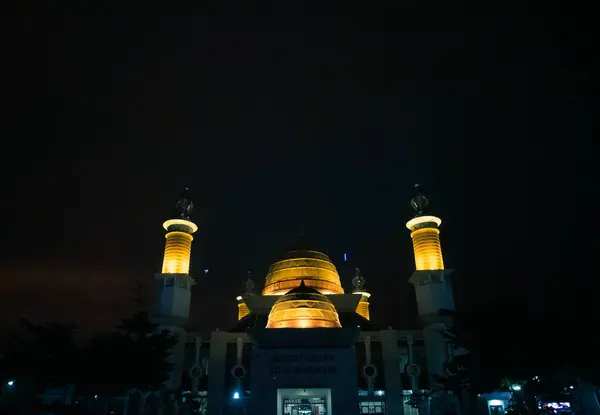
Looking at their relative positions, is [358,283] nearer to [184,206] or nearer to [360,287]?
[360,287]

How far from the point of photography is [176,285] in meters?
39.2

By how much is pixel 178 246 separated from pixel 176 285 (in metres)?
4.02

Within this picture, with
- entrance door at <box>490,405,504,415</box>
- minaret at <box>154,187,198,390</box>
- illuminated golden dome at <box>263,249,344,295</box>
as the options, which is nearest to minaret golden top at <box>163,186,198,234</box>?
minaret at <box>154,187,198,390</box>

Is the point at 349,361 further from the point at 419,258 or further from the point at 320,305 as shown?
the point at 419,258

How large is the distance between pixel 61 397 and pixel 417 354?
30.2m

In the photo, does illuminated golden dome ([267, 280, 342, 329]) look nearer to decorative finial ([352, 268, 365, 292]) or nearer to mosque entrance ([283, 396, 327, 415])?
mosque entrance ([283, 396, 327, 415])

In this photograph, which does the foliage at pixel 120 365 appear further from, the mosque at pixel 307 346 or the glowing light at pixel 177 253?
the glowing light at pixel 177 253

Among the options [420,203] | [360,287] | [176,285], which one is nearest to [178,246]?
[176,285]

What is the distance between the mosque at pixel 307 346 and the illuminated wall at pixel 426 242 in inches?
3.7

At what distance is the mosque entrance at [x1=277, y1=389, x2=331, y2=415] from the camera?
1248 inches

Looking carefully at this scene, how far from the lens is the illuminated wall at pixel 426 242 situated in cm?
4059

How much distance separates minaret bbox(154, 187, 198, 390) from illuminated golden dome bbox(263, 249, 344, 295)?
25.8ft

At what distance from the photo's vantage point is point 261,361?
1253 inches

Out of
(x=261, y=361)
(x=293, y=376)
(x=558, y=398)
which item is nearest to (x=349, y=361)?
(x=293, y=376)
